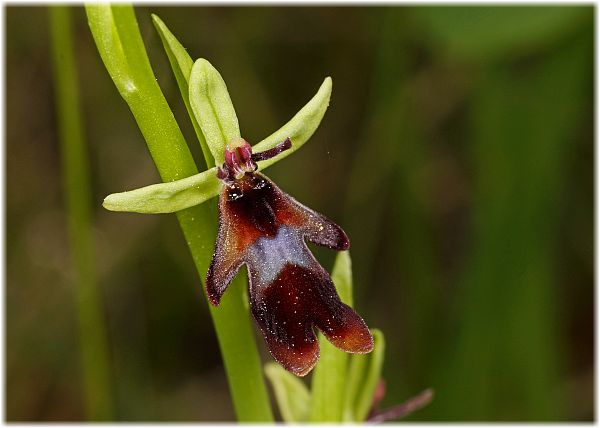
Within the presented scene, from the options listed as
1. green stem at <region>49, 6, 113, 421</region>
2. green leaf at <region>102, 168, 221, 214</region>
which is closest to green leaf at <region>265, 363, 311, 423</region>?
green leaf at <region>102, 168, 221, 214</region>

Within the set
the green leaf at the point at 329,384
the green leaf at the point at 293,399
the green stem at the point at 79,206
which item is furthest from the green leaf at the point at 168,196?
the green stem at the point at 79,206

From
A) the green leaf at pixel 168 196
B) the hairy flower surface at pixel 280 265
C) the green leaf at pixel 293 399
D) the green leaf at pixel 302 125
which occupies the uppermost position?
the green leaf at pixel 302 125

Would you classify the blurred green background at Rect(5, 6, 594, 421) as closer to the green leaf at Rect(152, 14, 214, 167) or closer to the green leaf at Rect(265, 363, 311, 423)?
the green leaf at Rect(265, 363, 311, 423)

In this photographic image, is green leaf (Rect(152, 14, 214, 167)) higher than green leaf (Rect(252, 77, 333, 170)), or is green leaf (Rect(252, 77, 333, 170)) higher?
green leaf (Rect(152, 14, 214, 167))

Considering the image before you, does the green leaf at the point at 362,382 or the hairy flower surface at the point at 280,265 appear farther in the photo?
the green leaf at the point at 362,382

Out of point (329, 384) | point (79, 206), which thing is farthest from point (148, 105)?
point (79, 206)

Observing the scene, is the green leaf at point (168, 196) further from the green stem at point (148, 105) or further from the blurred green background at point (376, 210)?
the blurred green background at point (376, 210)

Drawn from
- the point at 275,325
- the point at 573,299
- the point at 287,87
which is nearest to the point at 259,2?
the point at 287,87

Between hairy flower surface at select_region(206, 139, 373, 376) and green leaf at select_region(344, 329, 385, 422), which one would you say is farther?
green leaf at select_region(344, 329, 385, 422)
